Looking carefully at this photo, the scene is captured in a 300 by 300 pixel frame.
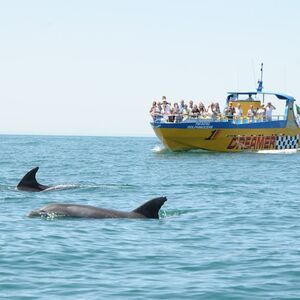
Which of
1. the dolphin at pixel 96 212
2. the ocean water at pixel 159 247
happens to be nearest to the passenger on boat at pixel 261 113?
the ocean water at pixel 159 247

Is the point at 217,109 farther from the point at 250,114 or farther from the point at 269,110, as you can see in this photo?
the point at 269,110

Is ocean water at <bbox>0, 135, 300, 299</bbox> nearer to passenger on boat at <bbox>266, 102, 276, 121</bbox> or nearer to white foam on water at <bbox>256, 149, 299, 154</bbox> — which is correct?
passenger on boat at <bbox>266, 102, 276, 121</bbox>

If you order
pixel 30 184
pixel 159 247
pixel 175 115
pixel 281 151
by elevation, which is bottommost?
pixel 281 151

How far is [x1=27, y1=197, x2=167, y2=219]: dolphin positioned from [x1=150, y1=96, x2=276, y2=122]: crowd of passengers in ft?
Answer: 110

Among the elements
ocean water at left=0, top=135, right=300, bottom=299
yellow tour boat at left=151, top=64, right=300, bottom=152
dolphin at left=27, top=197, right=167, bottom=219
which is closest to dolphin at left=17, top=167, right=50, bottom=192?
ocean water at left=0, top=135, right=300, bottom=299

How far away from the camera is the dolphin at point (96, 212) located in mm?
18953

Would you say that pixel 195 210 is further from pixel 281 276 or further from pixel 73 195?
pixel 281 276

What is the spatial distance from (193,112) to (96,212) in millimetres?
34592

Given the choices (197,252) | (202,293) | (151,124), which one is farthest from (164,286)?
(151,124)

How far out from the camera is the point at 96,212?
1914cm

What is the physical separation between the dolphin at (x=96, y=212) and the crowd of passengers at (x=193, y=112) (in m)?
33.5

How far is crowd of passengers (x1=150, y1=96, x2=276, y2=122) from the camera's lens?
53.0m

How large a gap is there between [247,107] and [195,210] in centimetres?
3723

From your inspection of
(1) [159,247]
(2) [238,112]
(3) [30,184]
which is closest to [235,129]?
(2) [238,112]
